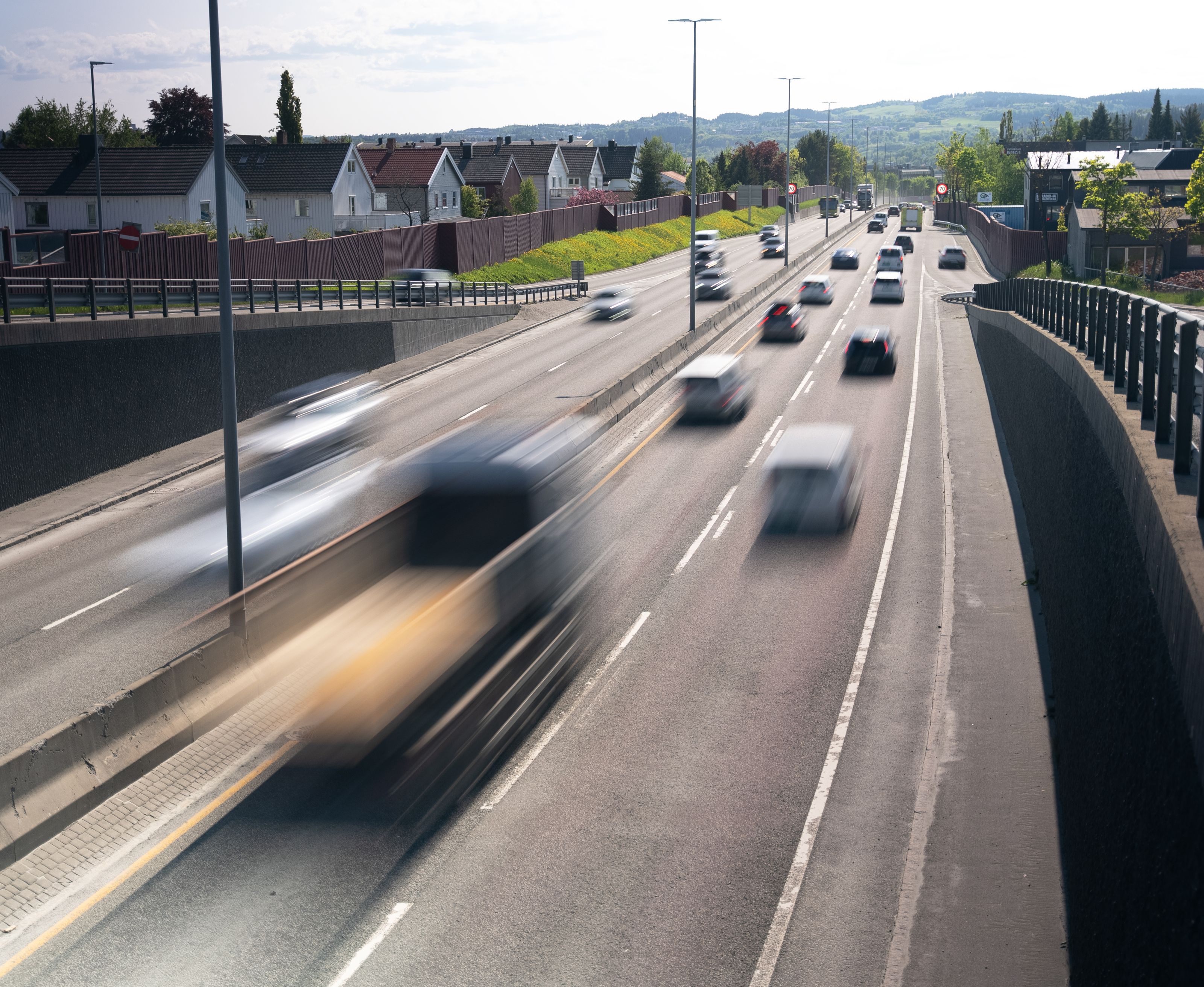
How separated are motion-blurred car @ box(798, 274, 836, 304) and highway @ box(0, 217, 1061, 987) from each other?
34.8 meters

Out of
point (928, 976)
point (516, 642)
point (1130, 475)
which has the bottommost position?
point (928, 976)

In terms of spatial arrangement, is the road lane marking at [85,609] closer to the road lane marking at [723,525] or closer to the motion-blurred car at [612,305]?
the road lane marking at [723,525]

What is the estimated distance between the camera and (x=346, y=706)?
14.5 m

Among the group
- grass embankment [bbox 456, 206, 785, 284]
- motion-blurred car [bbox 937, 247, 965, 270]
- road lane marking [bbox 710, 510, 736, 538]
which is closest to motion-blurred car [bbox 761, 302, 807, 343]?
road lane marking [bbox 710, 510, 736, 538]

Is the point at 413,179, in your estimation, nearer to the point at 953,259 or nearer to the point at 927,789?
the point at 953,259

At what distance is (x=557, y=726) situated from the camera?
14766 millimetres

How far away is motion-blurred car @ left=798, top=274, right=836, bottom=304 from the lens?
58.1 m

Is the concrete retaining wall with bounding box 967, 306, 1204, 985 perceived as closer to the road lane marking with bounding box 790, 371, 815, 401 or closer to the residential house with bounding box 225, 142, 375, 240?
the road lane marking with bounding box 790, 371, 815, 401

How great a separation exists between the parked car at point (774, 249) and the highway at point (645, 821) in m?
64.0

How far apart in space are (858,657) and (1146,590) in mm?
8649

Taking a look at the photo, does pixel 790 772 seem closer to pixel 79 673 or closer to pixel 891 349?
pixel 79 673

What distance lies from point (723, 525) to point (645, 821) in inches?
462

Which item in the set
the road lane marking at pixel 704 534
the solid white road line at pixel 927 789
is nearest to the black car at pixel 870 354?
the road lane marking at pixel 704 534

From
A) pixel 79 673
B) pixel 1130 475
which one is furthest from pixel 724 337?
pixel 1130 475
